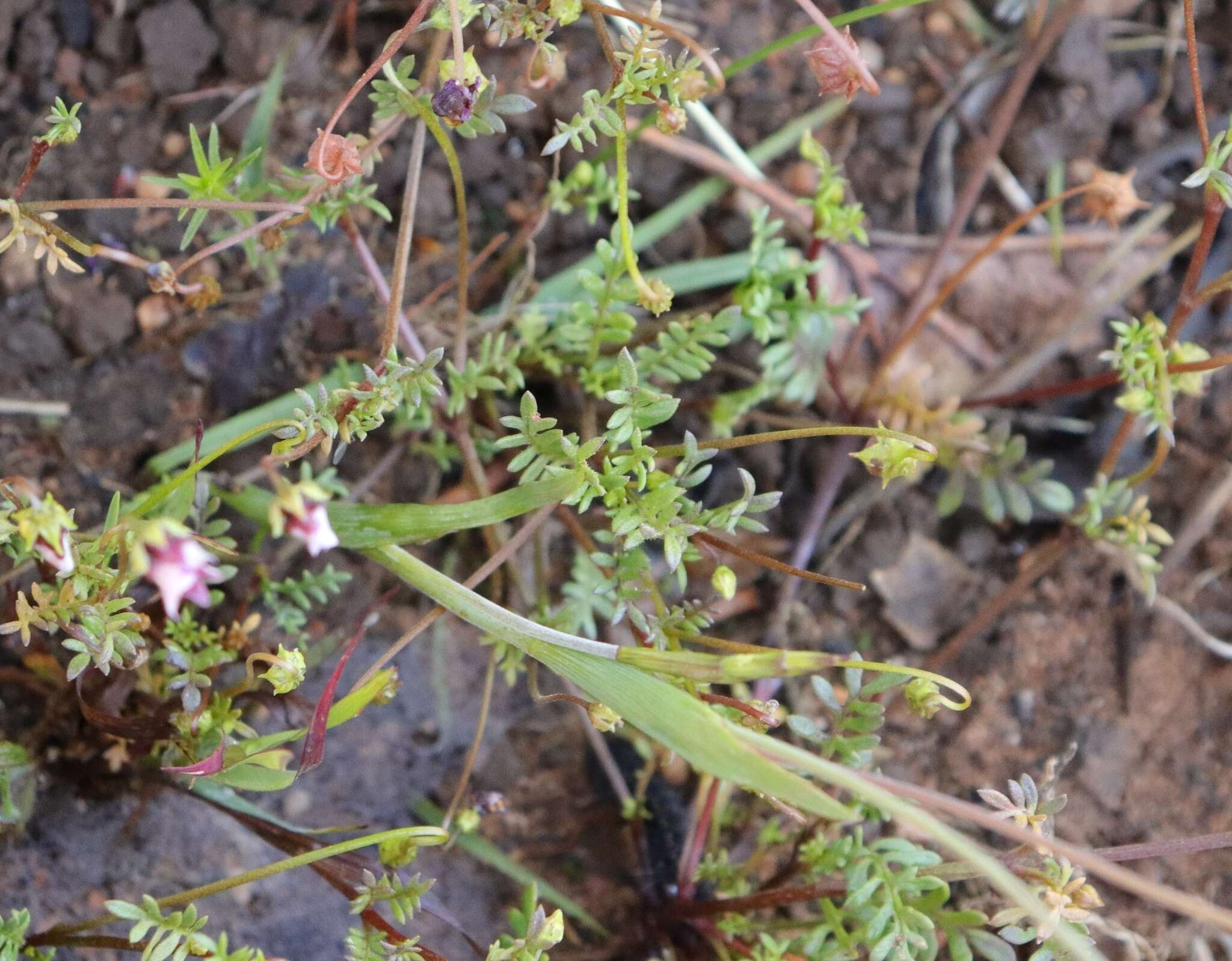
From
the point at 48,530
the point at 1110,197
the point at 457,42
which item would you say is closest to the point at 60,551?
the point at 48,530

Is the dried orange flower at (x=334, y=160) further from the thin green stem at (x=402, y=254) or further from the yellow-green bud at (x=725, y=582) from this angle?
the yellow-green bud at (x=725, y=582)

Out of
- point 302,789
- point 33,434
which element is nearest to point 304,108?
point 33,434

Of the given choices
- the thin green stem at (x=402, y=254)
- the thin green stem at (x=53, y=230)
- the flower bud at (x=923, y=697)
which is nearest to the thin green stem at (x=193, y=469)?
the thin green stem at (x=402, y=254)

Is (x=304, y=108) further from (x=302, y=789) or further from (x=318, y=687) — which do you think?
(x=302, y=789)

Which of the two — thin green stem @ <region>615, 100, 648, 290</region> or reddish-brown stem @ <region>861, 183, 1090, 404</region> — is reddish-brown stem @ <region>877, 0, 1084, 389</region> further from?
thin green stem @ <region>615, 100, 648, 290</region>

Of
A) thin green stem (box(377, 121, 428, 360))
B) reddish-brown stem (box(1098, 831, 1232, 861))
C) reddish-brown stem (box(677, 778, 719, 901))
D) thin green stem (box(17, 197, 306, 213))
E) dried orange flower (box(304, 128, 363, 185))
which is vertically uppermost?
dried orange flower (box(304, 128, 363, 185))

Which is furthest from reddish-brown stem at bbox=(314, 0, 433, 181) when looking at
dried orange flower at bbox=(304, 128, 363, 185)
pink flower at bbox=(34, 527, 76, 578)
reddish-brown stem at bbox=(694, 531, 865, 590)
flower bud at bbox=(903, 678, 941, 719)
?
flower bud at bbox=(903, 678, 941, 719)

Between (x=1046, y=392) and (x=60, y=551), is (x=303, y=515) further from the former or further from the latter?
(x=1046, y=392)
